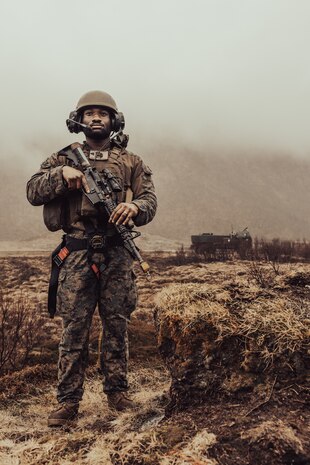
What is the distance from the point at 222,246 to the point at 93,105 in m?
19.6

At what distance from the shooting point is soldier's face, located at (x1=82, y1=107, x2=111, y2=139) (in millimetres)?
3900

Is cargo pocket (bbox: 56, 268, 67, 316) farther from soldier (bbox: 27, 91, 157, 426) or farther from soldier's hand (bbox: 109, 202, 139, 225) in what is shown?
soldier's hand (bbox: 109, 202, 139, 225)

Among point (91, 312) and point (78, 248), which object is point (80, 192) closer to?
point (78, 248)

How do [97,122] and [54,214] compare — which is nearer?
[54,214]

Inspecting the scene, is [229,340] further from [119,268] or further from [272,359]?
[119,268]

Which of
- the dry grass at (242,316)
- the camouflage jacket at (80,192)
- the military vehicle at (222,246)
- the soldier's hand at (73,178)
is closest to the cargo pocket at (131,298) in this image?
the dry grass at (242,316)

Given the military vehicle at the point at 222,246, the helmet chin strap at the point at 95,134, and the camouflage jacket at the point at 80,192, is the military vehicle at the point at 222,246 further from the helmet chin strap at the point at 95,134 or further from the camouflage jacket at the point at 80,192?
the helmet chin strap at the point at 95,134

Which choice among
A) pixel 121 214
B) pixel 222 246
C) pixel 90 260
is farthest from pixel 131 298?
pixel 222 246

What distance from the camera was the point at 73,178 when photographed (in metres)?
3.56

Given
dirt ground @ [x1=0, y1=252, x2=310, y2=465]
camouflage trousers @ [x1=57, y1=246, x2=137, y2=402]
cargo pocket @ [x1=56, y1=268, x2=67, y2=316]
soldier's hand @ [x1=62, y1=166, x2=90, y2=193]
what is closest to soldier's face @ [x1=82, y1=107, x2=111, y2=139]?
soldier's hand @ [x1=62, y1=166, x2=90, y2=193]

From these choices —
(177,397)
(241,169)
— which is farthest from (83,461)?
(241,169)

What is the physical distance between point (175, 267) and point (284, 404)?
47.9 ft

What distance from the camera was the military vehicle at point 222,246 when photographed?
1950cm

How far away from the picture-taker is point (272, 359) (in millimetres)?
2807
